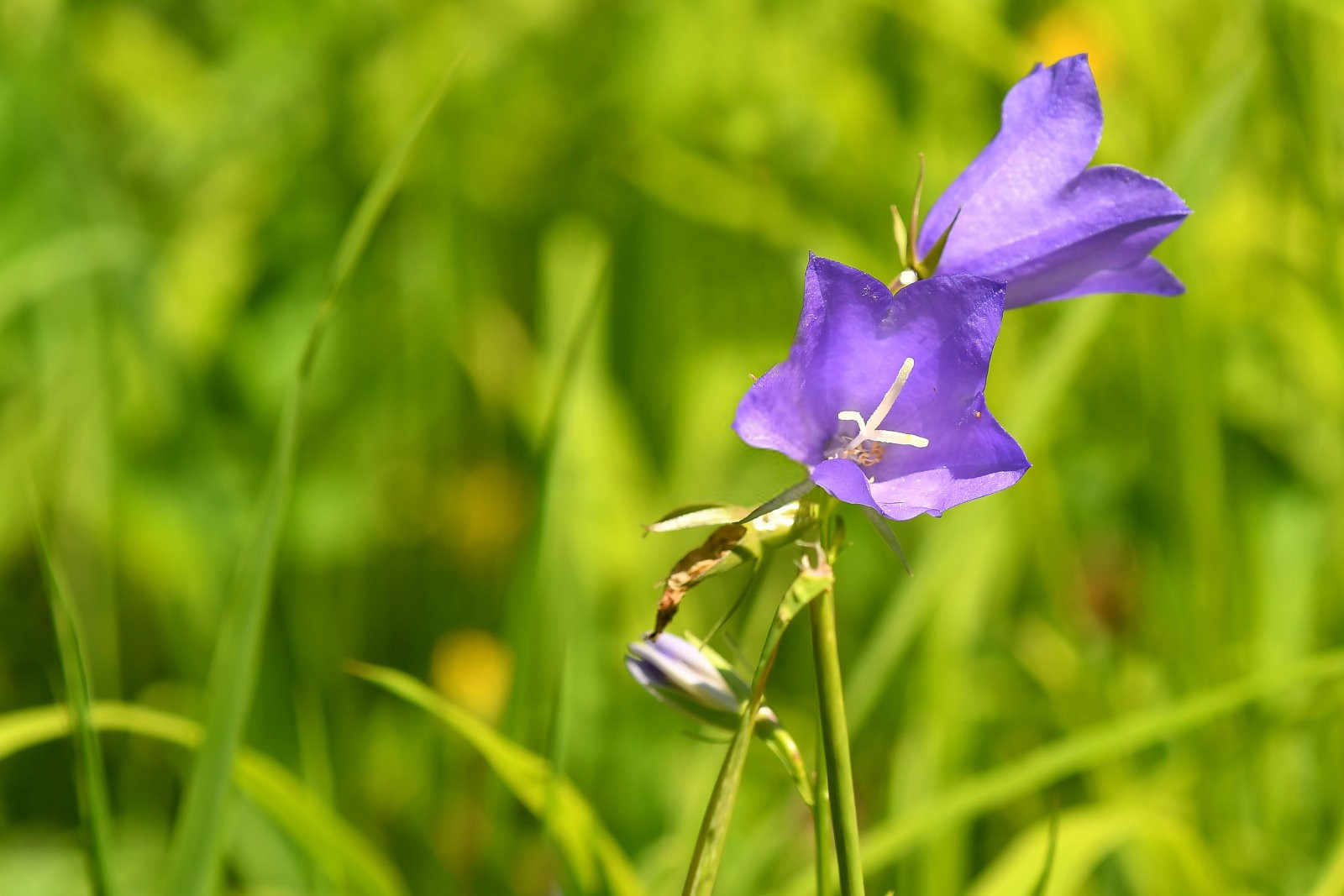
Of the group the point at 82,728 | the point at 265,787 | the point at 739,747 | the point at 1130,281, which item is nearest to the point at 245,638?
the point at 82,728

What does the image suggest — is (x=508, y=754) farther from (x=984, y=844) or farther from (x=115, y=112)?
(x=115, y=112)

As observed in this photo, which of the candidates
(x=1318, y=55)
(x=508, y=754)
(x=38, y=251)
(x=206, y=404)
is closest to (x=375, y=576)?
(x=206, y=404)

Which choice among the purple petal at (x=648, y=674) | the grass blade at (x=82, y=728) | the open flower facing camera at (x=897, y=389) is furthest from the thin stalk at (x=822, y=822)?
the grass blade at (x=82, y=728)

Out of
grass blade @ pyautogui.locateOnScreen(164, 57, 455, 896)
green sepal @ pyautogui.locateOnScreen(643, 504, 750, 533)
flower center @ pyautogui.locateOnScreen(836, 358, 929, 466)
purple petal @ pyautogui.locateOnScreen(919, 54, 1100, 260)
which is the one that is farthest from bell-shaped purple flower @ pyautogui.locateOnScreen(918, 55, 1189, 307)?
grass blade @ pyautogui.locateOnScreen(164, 57, 455, 896)

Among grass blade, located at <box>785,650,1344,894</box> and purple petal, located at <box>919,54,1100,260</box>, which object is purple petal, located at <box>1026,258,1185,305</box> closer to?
purple petal, located at <box>919,54,1100,260</box>

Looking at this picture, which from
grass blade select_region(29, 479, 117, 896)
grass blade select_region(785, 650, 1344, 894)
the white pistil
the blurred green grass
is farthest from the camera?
the blurred green grass

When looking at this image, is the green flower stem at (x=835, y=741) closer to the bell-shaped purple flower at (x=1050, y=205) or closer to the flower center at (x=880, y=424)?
the flower center at (x=880, y=424)

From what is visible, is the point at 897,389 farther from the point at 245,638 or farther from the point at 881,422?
the point at 245,638
